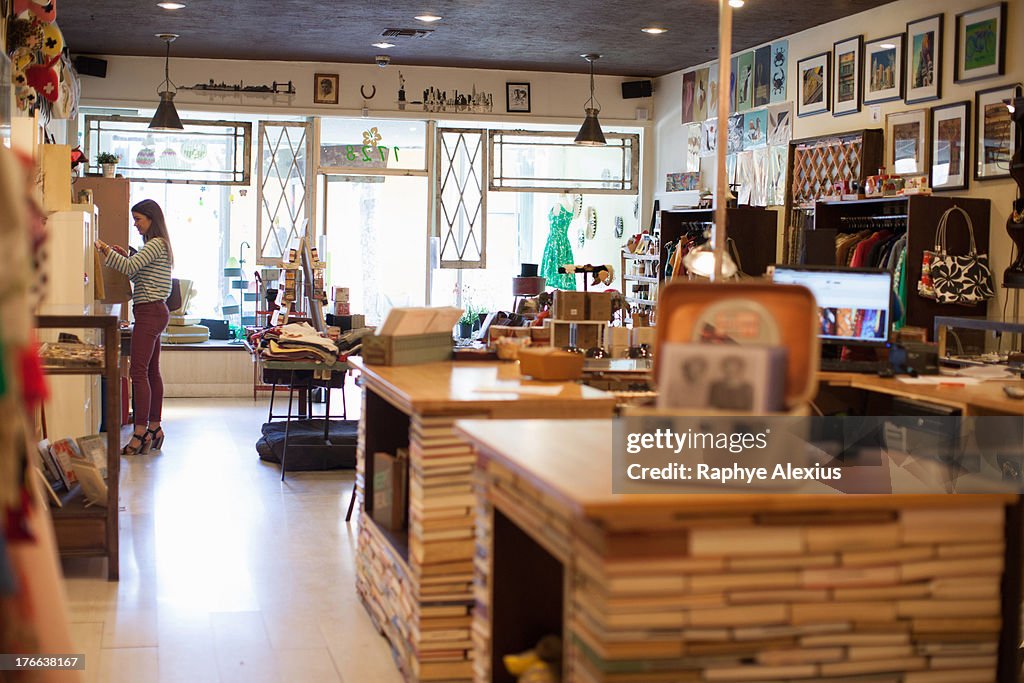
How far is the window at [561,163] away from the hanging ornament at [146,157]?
3520mm

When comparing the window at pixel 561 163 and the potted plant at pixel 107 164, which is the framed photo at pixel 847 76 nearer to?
the window at pixel 561 163

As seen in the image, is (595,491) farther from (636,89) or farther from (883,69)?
(636,89)

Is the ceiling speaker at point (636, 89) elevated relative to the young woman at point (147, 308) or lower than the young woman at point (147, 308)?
elevated

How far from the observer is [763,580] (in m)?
2.17

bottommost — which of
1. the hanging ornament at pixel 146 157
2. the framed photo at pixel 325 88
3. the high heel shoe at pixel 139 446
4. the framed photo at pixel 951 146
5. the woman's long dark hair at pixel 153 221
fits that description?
the high heel shoe at pixel 139 446

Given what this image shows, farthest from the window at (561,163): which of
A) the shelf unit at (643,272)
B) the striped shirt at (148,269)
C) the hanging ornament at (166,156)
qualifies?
the striped shirt at (148,269)

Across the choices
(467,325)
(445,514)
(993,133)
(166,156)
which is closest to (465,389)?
(445,514)

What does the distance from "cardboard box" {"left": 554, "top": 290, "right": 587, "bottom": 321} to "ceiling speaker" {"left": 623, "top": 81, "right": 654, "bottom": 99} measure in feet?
23.4

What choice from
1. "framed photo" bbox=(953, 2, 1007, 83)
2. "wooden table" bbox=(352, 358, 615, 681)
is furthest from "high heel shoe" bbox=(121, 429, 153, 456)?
"framed photo" bbox=(953, 2, 1007, 83)

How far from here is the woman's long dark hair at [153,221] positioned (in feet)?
27.2

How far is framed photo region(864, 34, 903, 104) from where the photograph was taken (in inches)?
323

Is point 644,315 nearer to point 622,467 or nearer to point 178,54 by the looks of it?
point 622,467

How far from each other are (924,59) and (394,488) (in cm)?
550

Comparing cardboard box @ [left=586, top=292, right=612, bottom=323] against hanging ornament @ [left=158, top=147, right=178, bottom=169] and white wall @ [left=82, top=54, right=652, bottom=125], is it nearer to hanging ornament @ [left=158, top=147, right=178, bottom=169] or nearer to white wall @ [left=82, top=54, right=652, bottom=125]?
white wall @ [left=82, top=54, right=652, bottom=125]
